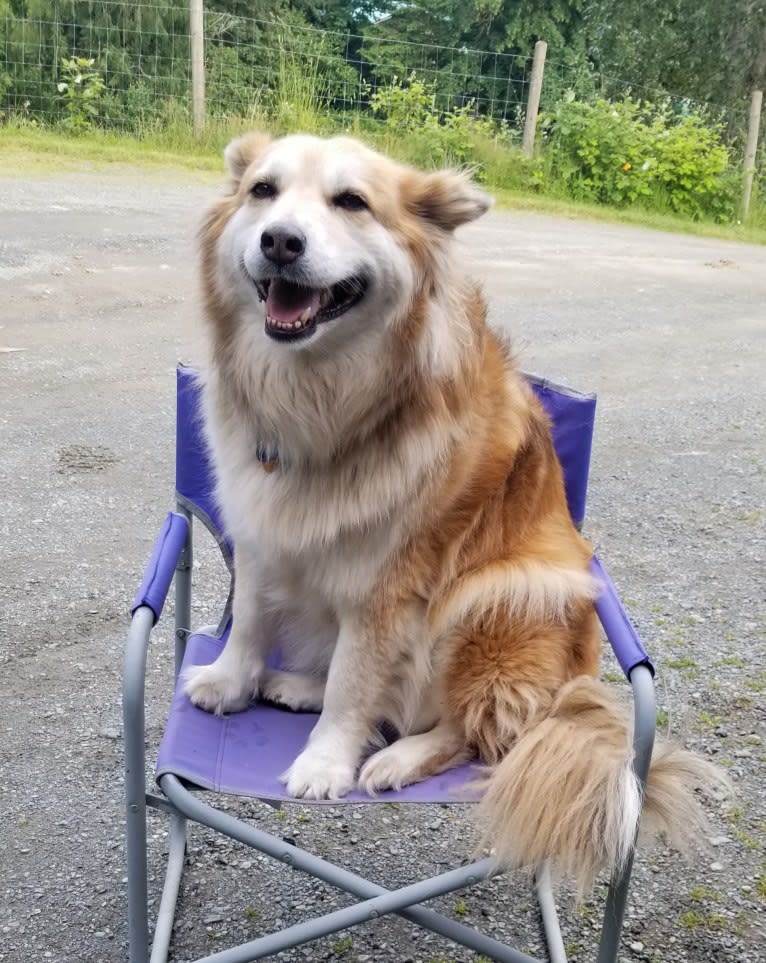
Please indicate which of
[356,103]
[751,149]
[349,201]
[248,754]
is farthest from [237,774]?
[751,149]

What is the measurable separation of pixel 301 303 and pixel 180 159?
9.44m

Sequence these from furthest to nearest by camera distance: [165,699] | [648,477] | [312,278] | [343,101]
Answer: [343,101] → [648,477] → [165,699] → [312,278]

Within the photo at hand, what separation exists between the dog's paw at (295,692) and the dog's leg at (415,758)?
9.0 inches

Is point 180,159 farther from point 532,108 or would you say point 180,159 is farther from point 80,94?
point 532,108

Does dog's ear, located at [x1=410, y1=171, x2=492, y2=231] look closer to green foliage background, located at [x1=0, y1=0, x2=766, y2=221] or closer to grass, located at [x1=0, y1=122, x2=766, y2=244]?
grass, located at [x1=0, y1=122, x2=766, y2=244]

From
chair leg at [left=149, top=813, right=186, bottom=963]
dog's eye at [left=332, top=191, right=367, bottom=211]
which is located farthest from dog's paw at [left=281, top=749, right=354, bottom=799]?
dog's eye at [left=332, top=191, right=367, bottom=211]

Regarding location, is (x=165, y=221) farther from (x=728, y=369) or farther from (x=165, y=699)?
(x=165, y=699)

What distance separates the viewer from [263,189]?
2.04 metres

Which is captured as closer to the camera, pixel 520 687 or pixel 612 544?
pixel 520 687

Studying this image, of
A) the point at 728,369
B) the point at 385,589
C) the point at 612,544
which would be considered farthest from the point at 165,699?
the point at 728,369

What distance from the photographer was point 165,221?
836 cm

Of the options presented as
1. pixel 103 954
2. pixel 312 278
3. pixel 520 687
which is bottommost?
pixel 103 954

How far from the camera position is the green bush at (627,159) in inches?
477

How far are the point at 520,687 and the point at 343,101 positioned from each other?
11384 mm
